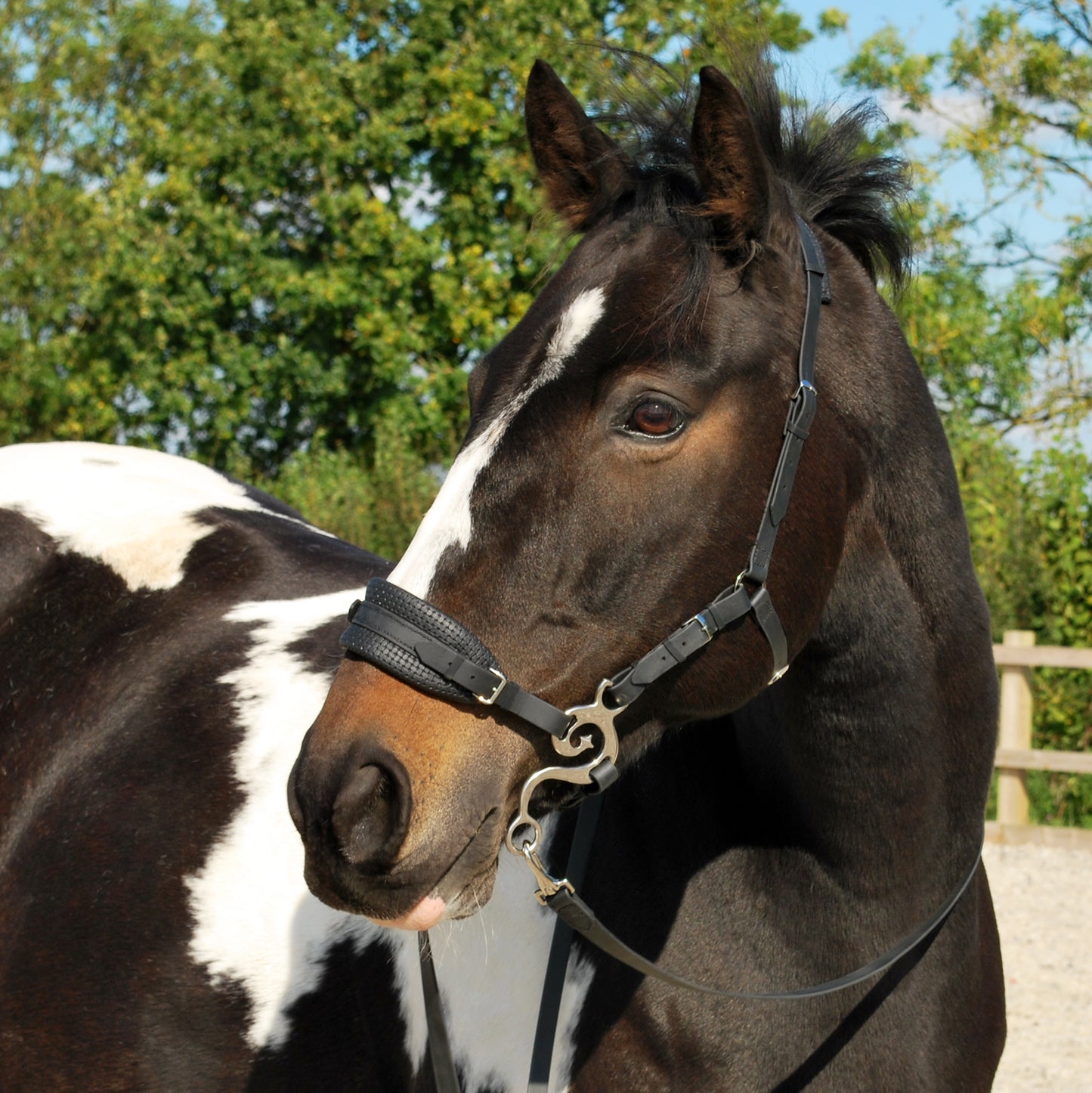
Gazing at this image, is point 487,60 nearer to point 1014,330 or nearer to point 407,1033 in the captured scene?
point 1014,330

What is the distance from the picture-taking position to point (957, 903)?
2186mm

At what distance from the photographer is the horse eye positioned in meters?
1.76

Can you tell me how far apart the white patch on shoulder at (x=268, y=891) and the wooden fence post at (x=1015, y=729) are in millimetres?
6981

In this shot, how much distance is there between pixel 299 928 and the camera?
248cm

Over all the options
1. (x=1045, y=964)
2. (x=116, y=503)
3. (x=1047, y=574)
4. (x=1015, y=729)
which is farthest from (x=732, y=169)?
(x=1047, y=574)

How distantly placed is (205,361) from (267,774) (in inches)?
526

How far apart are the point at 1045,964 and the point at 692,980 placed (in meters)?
4.93

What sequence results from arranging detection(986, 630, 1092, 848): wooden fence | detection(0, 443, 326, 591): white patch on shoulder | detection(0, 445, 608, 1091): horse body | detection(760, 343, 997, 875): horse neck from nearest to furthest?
detection(760, 343, 997, 875): horse neck
detection(0, 445, 608, 1091): horse body
detection(0, 443, 326, 591): white patch on shoulder
detection(986, 630, 1092, 848): wooden fence

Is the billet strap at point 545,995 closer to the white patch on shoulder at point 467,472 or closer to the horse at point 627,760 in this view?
the horse at point 627,760

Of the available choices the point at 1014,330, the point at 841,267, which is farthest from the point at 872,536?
the point at 1014,330

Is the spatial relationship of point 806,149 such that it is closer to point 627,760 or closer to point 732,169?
point 732,169

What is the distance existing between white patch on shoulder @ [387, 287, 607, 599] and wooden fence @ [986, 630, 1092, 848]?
7192 millimetres

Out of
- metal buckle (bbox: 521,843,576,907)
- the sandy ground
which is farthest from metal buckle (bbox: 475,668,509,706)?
the sandy ground

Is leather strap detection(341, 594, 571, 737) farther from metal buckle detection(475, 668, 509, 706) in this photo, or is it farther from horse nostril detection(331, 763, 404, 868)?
horse nostril detection(331, 763, 404, 868)
